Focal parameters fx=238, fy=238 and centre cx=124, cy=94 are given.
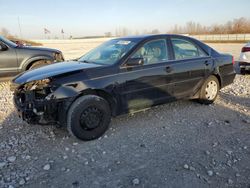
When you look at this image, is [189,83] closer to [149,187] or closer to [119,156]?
[119,156]

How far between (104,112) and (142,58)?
114cm

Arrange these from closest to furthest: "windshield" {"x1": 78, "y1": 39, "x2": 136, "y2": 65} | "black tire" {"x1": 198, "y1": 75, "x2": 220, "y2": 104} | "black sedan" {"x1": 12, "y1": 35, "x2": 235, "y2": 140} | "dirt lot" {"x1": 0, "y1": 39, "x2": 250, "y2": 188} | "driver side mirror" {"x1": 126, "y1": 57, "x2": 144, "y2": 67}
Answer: "dirt lot" {"x1": 0, "y1": 39, "x2": 250, "y2": 188} → "black sedan" {"x1": 12, "y1": 35, "x2": 235, "y2": 140} → "driver side mirror" {"x1": 126, "y1": 57, "x2": 144, "y2": 67} → "windshield" {"x1": 78, "y1": 39, "x2": 136, "y2": 65} → "black tire" {"x1": 198, "y1": 75, "x2": 220, "y2": 104}

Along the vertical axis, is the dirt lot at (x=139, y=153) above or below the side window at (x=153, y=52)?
below

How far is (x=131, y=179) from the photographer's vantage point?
2.82 m

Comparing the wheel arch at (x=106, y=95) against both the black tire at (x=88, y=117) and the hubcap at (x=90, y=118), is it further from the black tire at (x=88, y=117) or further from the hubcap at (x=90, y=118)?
the hubcap at (x=90, y=118)

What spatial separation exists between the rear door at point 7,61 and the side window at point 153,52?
194 inches

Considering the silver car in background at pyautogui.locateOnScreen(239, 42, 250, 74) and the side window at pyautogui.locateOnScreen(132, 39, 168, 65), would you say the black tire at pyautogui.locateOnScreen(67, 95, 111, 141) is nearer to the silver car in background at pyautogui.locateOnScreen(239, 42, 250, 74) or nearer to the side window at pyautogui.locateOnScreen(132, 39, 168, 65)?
the side window at pyautogui.locateOnScreen(132, 39, 168, 65)

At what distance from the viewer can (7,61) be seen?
745 cm

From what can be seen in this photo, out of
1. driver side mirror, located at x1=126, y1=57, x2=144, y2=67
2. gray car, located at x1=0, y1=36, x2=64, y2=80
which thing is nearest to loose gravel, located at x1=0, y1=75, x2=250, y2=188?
driver side mirror, located at x1=126, y1=57, x2=144, y2=67

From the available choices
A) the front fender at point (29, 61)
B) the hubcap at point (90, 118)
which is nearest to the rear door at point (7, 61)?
the front fender at point (29, 61)

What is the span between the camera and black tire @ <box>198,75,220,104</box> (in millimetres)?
5281

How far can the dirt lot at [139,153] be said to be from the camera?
2.83 meters

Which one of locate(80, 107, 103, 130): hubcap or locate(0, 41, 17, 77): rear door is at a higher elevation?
locate(0, 41, 17, 77): rear door

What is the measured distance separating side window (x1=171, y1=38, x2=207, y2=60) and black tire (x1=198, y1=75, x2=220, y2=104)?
60cm
